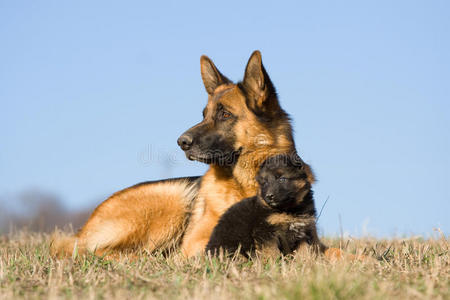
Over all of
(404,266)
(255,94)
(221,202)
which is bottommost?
(404,266)

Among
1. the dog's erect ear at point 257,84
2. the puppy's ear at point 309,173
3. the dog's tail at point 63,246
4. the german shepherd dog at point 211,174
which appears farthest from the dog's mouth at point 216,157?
the dog's tail at point 63,246

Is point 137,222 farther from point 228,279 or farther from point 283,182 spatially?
point 228,279

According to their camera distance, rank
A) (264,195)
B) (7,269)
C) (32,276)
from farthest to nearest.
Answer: (264,195)
(7,269)
(32,276)

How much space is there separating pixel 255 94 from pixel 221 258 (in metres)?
2.16

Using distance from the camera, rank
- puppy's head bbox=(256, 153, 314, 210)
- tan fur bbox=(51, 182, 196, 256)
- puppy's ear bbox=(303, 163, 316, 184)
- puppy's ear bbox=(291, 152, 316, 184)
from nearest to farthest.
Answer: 1. puppy's head bbox=(256, 153, 314, 210)
2. puppy's ear bbox=(291, 152, 316, 184)
3. puppy's ear bbox=(303, 163, 316, 184)
4. tan fur bbox=(51, 182, 196, 256)

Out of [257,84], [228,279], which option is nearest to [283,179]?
[228,279]

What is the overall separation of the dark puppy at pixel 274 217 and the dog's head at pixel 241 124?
66 centimetres

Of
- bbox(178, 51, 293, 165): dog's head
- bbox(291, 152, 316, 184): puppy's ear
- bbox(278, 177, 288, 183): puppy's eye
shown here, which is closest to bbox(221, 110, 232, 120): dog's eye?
bbox(178, 51, 293, 165): dog's head

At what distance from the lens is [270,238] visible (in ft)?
15.1

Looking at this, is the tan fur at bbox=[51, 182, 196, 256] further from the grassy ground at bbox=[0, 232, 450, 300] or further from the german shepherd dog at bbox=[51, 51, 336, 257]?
the grassy ground at bbox=[0, 232, 450, 300]

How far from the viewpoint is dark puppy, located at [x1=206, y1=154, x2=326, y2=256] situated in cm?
460

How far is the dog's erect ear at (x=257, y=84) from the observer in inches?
217

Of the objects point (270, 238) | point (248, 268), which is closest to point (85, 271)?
point (248, 268)

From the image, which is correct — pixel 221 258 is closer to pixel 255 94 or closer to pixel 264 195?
pixel 264 195
